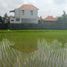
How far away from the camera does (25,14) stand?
50.9ft

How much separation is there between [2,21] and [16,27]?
32.7 inches

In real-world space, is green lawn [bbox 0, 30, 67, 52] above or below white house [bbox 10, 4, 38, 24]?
below

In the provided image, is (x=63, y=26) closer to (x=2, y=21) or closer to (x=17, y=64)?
(x=2, y=21)

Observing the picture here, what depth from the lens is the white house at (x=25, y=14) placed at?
47.5 ft

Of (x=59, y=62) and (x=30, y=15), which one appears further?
(x=30, y=15)

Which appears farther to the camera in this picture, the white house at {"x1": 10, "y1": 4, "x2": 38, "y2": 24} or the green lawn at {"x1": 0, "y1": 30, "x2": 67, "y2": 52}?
the white house at {"x1": 10, "y1": 4, "x2": 38, "y2": 24}

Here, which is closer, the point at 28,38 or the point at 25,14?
the point at 28,38

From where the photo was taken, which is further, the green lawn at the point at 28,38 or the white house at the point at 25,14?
the white house at the point at 25,14

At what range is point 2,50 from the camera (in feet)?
14.7

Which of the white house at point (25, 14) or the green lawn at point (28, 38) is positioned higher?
the white house at point (25, 14)

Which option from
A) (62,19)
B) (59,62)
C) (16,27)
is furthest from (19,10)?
(59,62)

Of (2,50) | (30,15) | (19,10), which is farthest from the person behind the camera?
(30,15)

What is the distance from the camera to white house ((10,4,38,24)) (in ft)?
47.5

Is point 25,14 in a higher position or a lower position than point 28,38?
higher
